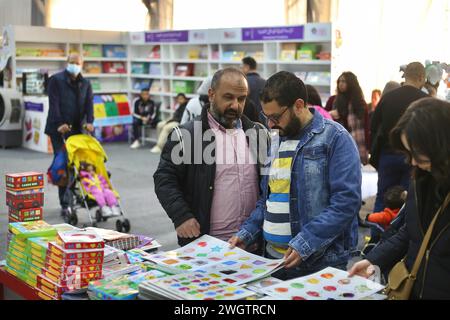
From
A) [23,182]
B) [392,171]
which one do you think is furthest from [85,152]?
[392,171]

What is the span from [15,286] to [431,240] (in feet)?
6.28

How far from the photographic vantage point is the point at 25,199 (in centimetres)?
404

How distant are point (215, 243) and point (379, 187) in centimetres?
322

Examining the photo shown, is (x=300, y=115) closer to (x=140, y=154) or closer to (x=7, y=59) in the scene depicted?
(x=140, y=154)

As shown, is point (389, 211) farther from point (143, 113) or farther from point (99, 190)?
point (143, 113)

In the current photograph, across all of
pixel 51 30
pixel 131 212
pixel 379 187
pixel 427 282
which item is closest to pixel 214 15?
pixel 51 30

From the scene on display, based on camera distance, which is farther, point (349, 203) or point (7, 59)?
point (7, 59)

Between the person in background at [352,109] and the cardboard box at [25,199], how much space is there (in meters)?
3.54

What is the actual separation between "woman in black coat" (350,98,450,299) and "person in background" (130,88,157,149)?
36.1 feet

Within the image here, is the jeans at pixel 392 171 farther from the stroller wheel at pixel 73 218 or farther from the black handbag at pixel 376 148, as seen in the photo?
the stroller wheel at pixel 73 218

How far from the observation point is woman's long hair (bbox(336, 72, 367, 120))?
6723 millimetres

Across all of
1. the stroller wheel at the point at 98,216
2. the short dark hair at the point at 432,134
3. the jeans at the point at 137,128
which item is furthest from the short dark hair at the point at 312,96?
the jeans at the point at 137,128

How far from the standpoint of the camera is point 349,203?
2.60m

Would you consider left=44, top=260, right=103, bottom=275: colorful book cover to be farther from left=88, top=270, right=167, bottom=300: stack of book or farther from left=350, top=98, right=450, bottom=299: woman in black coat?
left=350, top=98, right=450, bottom=299: woman in black coat
